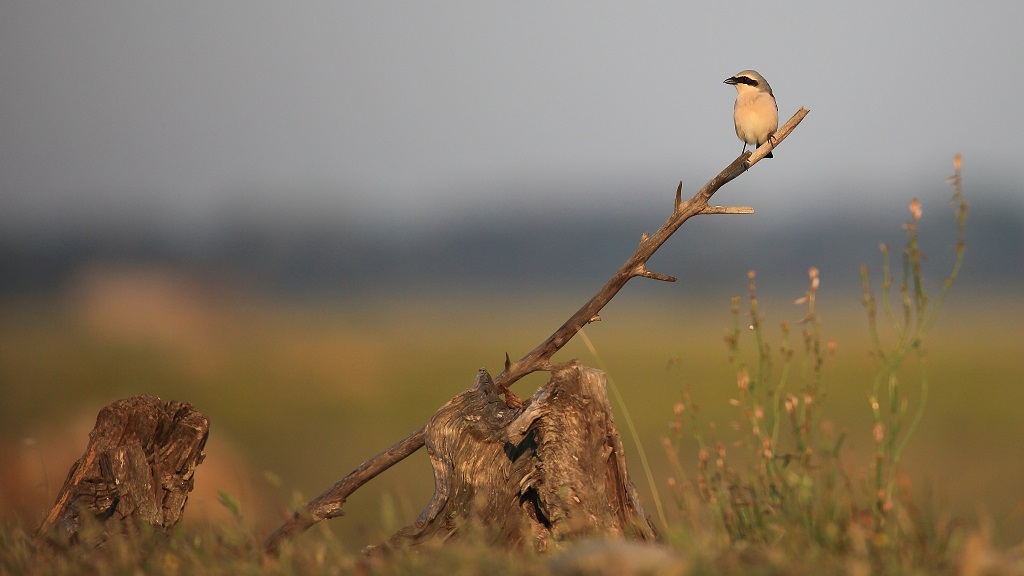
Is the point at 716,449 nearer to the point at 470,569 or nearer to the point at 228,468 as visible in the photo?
the point at 470,569

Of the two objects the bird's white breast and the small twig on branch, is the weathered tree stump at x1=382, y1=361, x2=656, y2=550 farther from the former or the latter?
the bird's white breast

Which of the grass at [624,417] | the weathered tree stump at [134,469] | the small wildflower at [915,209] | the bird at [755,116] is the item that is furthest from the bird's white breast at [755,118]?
the weathered tree stump at [134,469]

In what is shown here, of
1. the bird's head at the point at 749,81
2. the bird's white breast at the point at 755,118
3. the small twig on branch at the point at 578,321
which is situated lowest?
the small twig on branch at the point at 578,321

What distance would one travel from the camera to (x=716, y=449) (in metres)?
5.50

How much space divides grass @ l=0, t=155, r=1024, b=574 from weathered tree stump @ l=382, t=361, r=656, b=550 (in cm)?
25

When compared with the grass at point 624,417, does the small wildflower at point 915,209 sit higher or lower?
higher

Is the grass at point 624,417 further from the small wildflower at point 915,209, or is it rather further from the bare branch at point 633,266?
the bare branch at point 633,266

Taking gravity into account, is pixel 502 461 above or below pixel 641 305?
above

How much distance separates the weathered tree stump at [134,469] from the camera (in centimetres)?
608

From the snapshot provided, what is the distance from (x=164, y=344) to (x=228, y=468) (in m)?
58.0

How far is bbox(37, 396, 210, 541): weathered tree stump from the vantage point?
6083mm

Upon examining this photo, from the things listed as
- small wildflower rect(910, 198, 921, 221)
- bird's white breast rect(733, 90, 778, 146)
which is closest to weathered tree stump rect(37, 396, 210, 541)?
small wildflower rect(910, 198, 921, 221)

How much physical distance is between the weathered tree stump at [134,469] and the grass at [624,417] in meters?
0.29

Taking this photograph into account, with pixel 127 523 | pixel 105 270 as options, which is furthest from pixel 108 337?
pixel 127 523
